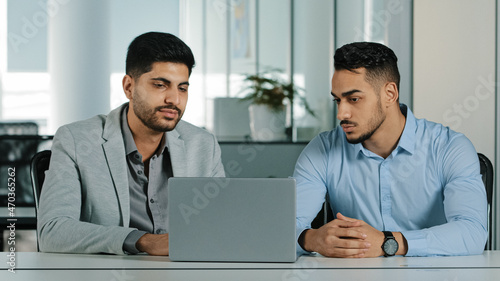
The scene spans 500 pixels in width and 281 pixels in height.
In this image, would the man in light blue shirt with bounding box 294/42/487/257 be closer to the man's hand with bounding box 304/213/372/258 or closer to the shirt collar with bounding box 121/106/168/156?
the man's hand with bounding box 304/213/372/258

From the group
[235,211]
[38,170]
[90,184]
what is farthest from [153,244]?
[38,170]

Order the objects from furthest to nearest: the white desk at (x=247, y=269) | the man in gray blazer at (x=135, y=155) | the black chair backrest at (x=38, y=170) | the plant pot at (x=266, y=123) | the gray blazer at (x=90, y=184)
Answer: the plant pot at (x=266, y=123) < the black chair backrest at (x=38, y=170) < the man in gray blazer at (x=135, y=155) < the gray blazer at (x=90, y=184) < the white desk at (x=247, y=269)

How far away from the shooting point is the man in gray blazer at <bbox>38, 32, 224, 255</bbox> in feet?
6.36

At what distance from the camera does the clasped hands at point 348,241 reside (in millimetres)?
1657

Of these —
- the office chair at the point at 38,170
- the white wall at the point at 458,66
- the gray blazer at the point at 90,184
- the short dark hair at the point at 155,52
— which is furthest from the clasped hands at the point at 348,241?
the white wall at the point at 458,66

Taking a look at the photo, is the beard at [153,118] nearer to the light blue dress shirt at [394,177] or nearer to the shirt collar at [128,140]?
the shirt collar at [128,140]

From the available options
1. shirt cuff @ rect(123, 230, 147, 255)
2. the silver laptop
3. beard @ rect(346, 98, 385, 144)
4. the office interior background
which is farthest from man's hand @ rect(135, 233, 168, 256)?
the office interior background

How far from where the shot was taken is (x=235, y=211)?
1.47m

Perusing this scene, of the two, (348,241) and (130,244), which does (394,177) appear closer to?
(348,241)

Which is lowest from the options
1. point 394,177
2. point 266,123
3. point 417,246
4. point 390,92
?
point 417,246

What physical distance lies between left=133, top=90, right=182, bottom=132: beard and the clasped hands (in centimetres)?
76

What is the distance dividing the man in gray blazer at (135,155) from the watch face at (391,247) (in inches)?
32.1

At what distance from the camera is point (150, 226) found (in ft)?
6.97

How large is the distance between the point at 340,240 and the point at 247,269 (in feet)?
1.20
